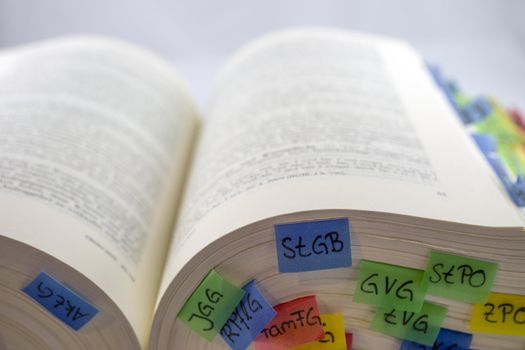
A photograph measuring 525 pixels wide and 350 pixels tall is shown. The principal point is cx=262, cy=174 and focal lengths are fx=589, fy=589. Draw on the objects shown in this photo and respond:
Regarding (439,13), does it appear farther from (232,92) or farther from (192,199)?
(192,199)

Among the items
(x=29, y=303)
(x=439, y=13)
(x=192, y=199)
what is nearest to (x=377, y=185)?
(x=192, y=199)

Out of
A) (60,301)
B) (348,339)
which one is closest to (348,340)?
(348,339)

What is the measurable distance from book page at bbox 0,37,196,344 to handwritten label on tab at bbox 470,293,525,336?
0.26 metres

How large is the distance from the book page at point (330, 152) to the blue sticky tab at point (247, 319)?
53 millimetres

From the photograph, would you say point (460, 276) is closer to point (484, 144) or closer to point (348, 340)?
point (348, 340)

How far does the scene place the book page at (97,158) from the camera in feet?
1.51

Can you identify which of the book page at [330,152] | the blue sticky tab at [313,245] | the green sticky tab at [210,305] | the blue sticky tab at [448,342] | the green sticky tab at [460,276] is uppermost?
the book page at [330,152]

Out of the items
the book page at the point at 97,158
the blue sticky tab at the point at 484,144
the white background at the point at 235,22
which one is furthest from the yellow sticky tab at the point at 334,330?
the white background at the point at 235,22

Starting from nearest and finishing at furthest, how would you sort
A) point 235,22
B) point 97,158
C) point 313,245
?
1. point 313,245
2. point 97,158
3. point 235,22

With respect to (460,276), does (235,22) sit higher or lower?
higher

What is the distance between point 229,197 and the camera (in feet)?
1.53

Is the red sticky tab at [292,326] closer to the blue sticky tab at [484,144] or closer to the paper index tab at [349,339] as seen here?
the paper index tab at [349,339]

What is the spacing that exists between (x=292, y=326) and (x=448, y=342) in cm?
12

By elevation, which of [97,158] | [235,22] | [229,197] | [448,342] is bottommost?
[448,342]
